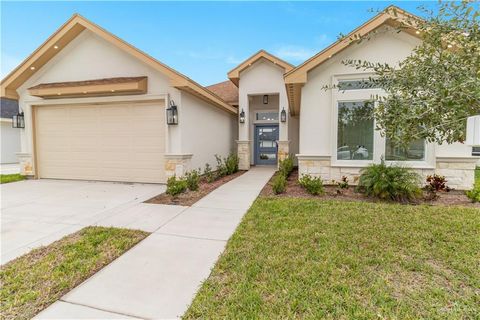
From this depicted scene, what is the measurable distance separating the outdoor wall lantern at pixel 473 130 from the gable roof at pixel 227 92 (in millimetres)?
12353

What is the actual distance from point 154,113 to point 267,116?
294 inches

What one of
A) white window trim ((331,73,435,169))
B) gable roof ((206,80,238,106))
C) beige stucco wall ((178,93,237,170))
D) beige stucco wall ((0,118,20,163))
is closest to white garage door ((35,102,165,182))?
beige stucco wall ((178,93,237,170))

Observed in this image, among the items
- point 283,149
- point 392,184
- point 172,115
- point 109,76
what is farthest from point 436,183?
point 109,76

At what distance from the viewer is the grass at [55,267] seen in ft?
7.45

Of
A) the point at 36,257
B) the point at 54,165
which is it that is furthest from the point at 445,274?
the point at 54,165

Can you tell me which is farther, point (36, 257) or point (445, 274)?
point (36, 257)

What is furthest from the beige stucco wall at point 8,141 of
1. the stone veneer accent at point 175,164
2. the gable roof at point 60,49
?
the stone veneer accent at point 175,164

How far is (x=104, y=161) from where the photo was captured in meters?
8.36

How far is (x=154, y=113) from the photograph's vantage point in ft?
25.6

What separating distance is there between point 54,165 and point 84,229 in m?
6.50

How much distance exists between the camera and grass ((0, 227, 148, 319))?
7.45 ft

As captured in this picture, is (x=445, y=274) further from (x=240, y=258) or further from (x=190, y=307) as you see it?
(x=190, y=307)

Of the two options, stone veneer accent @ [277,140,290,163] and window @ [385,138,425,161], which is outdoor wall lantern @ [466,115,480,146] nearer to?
window @ [385,138,425,161]

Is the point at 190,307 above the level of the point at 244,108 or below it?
below
